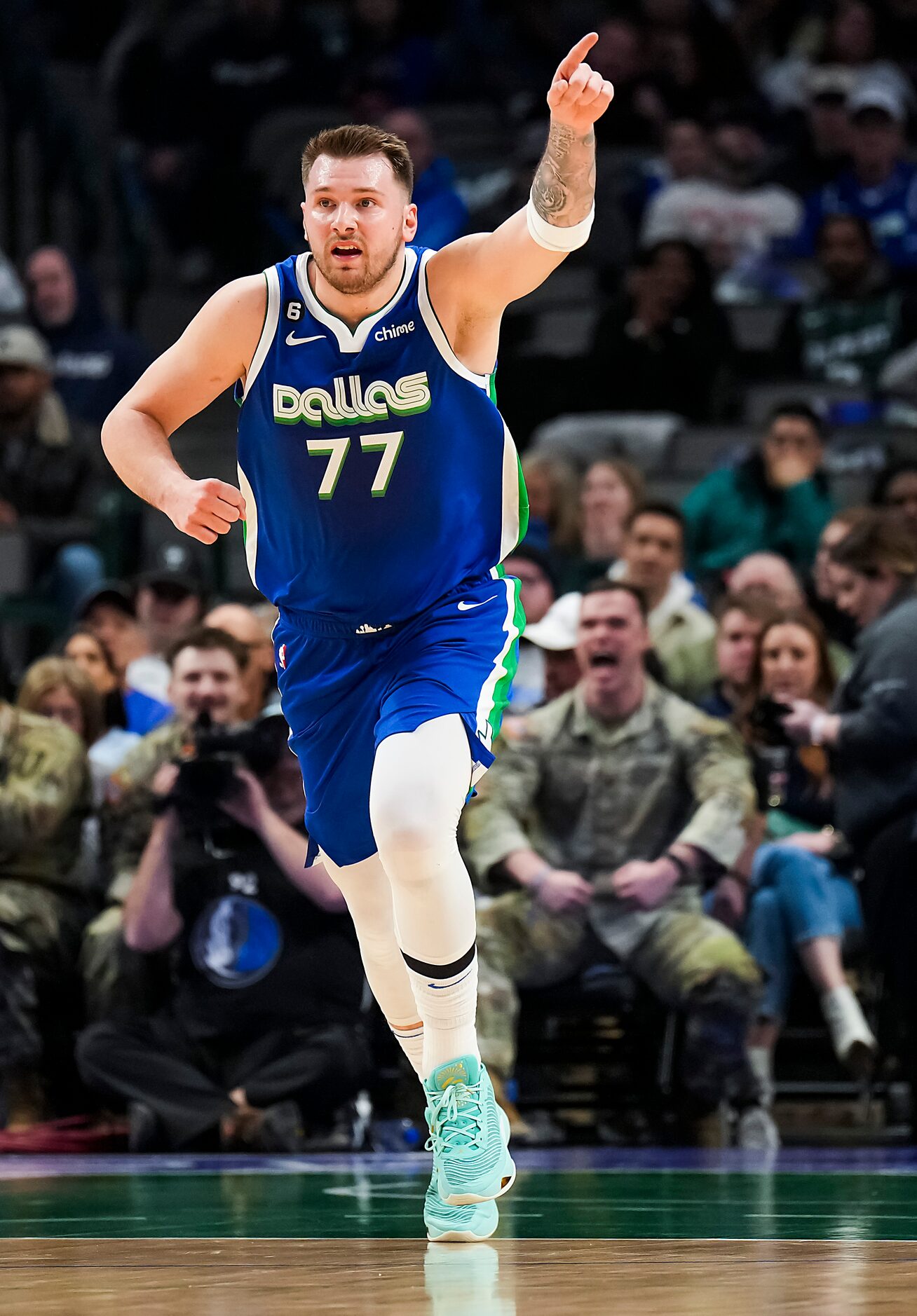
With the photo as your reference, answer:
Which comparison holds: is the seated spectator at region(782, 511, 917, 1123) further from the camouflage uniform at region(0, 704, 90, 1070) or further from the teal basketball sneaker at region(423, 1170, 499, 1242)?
the teal basketball sneaker at region(423, 1170, 499, 1242)

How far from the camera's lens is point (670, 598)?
8.51m

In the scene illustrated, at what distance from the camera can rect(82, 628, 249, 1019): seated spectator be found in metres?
7.04

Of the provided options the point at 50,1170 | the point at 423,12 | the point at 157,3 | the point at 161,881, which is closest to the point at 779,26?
the point at 423,12

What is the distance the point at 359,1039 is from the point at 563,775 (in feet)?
3.53

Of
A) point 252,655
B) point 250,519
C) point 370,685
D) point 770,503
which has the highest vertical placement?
point 770,503

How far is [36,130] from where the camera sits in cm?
1362

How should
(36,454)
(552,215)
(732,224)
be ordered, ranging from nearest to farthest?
(552,215) → (36,454) → (732,224)

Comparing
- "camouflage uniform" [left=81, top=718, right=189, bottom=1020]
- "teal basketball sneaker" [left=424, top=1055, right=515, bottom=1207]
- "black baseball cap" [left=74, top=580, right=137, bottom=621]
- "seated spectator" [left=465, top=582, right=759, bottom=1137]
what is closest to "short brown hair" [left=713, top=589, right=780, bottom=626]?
"seated spectator" [left=465, top=582, right=759, bottom=1137]

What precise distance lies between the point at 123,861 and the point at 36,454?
3874mm

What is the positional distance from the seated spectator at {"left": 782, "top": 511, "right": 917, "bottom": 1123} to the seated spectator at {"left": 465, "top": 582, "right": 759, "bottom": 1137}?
1.00 ft

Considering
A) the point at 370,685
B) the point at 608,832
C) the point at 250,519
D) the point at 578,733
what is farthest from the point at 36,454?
the point at 370,685

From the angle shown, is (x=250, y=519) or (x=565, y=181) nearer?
(x=565, y=181)

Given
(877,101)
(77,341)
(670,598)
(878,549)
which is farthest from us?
(877,101)

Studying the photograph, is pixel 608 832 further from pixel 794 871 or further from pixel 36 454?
pixel 36 454
